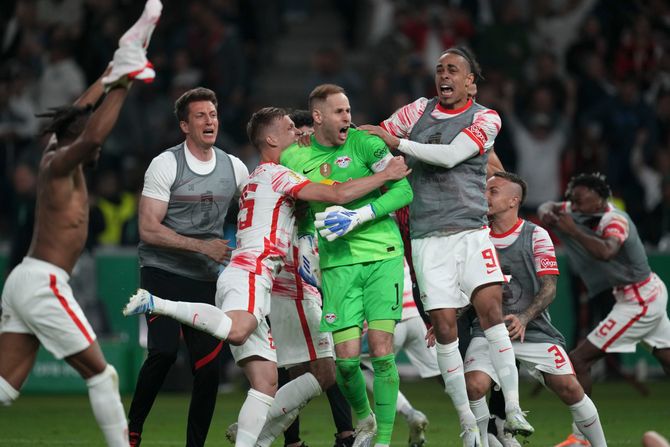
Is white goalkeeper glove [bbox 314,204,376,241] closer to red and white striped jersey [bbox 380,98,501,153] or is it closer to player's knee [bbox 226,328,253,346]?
player's knee [bbox 226,328,253,346]

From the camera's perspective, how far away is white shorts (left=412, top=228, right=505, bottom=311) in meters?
8.85

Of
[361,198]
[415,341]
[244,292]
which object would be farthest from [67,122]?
[415,341]

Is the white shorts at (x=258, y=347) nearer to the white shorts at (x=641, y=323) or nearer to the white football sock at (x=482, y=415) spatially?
the white football sock at (x=482, y=415)

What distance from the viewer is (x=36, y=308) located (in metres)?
7.23

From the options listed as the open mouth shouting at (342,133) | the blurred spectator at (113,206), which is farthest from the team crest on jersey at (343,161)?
the blurred spectator at (113,206)

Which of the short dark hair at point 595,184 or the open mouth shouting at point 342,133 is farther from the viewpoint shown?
the short dark hair at point 595,184

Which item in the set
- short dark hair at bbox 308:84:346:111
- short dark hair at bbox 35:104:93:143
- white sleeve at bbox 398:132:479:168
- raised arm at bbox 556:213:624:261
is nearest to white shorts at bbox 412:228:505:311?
white sleeve at bbox 398:132:479:168

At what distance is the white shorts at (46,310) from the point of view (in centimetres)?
723

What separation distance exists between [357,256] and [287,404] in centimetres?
119

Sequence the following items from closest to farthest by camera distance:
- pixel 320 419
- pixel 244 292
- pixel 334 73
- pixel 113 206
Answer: pixel 244 292 < pixel 320 419 < pixel 113 206 < pixel 334 73

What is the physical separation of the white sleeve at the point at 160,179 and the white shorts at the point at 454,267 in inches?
75.9

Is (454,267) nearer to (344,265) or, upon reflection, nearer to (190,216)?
(344,265)

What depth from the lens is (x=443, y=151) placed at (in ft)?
28.9

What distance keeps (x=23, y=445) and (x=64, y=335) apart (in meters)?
3.06
